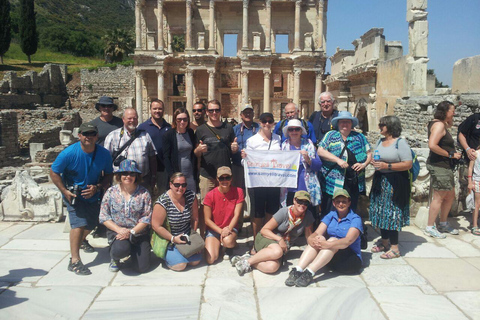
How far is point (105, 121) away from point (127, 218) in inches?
77.5

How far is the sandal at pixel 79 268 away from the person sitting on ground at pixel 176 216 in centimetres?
95

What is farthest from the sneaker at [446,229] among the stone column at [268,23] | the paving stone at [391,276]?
the stone column at [268,23]

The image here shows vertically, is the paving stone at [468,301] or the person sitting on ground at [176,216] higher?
the person sitting on ground at [176,216]

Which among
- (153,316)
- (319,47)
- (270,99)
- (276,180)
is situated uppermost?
(319,47)

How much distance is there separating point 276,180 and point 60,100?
38.4 meters

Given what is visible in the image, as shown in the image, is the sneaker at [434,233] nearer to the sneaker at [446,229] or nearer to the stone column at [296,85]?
the sneaker at [446,229]

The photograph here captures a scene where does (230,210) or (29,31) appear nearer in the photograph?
(230,210)

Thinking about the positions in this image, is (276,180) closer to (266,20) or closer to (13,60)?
(266,20)

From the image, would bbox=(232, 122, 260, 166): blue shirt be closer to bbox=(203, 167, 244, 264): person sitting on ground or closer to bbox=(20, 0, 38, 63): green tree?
bbox=(203, 167, 244, 264): person sitting on ground

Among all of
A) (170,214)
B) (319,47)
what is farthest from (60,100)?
(170,214)

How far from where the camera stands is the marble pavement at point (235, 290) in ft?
12.5

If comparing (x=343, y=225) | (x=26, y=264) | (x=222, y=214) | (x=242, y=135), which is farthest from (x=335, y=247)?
(x=26, y=264)

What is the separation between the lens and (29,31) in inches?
1670

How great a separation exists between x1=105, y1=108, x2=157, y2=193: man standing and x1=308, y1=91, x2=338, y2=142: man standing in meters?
2.69
